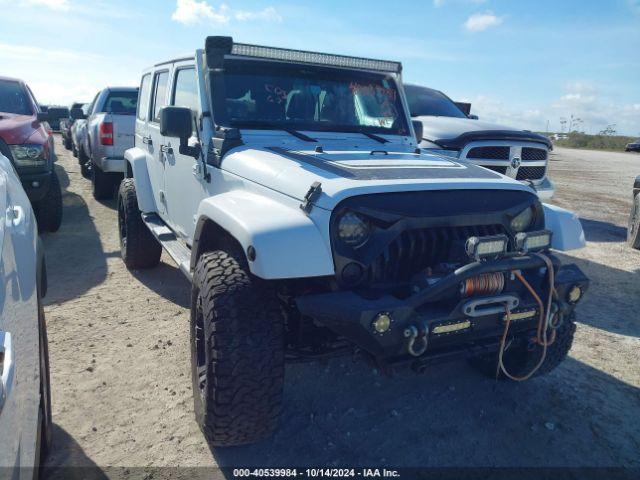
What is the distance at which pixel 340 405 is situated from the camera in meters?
3.19

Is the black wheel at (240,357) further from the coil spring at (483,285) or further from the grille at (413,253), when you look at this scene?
the coil spring at (483,285)

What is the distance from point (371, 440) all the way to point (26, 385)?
5.86 feet

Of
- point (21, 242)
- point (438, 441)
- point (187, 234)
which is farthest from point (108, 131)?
point (438, 441)

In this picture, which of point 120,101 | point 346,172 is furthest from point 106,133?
point 346,172

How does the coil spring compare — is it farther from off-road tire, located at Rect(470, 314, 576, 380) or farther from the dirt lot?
the dirt lot

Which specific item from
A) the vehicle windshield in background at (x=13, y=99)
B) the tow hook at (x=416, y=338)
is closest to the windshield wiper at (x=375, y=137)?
the tow hook at (x=416, y=338)

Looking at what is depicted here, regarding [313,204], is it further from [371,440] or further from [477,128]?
[477,128]

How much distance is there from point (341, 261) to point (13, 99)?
646 centimetres

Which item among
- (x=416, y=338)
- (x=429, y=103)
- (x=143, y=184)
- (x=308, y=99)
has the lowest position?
(x=416, y=338)

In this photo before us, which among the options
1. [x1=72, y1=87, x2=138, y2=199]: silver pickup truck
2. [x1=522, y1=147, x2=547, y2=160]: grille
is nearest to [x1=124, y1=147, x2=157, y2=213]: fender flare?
[x1=72, y1=87, x2=138, y2=199]: silver pickup truck

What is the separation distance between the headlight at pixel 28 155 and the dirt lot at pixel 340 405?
2.06 m

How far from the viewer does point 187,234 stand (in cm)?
396

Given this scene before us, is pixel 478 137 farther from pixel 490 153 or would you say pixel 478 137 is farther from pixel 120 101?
pixel 120 101

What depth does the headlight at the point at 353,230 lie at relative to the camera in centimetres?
248
